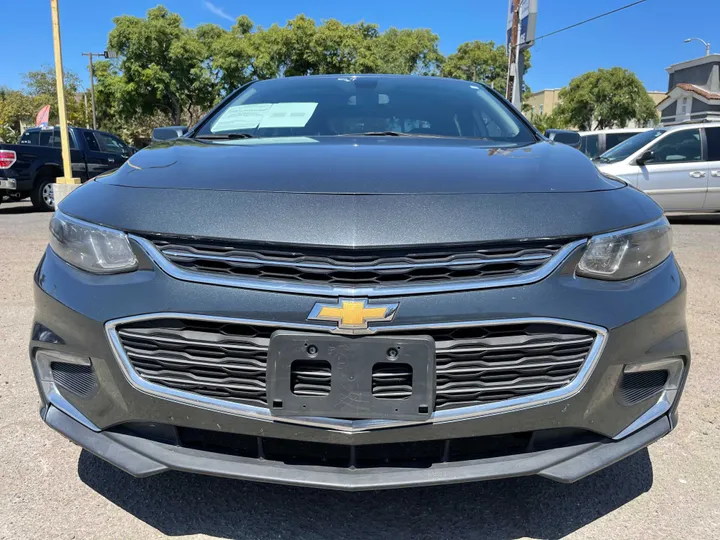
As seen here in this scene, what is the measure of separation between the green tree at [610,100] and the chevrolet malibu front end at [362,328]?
48306 millimetres

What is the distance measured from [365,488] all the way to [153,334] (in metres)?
0.68

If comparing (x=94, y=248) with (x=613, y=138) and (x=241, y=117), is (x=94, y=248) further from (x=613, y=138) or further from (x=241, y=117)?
(x=613, y=138)

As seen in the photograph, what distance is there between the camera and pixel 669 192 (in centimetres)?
916

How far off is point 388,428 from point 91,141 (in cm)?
1252

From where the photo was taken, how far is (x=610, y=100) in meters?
44.7

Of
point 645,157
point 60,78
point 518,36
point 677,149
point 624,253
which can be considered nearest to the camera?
point 624,253

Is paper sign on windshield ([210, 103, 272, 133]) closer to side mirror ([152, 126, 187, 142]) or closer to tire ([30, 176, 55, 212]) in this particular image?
side mirror ([152, 126, 187, 142])

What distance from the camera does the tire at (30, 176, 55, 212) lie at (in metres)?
11.0

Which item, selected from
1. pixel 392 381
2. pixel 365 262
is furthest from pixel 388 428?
pixel 365 262

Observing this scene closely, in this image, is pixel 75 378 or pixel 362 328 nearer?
pixel 362 328

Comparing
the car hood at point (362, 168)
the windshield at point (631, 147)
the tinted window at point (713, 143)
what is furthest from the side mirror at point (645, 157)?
the car hood at point (362, 168)

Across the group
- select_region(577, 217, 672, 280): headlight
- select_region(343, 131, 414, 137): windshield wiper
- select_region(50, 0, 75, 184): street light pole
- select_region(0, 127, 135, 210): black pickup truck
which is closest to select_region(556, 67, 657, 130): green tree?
select_region(0, 127, 135, 210): black pickup truck

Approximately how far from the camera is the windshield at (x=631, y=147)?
9.24 m

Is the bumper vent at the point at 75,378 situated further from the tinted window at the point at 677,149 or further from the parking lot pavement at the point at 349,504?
the tinted window at the point at 677,149
